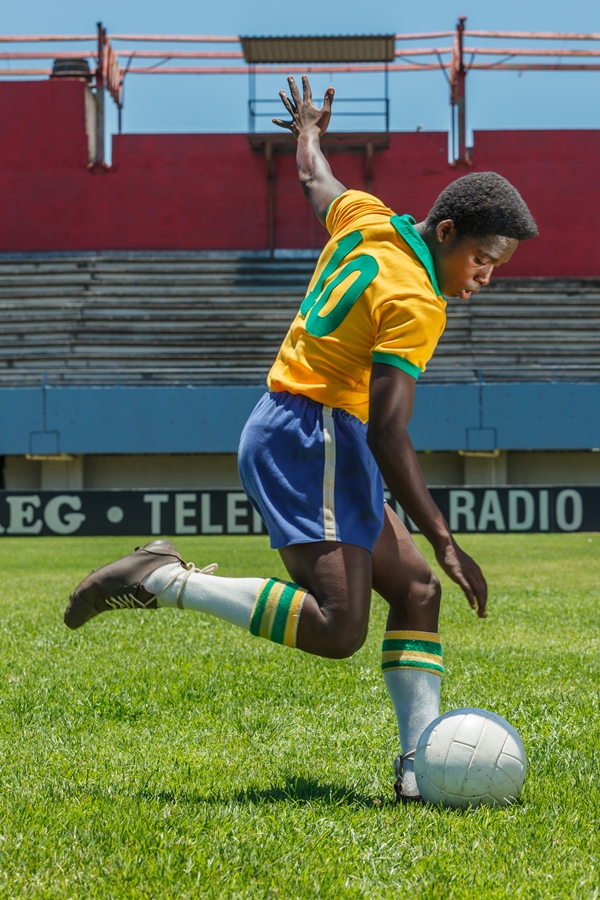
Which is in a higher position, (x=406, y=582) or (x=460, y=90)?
(x=460, y=90)

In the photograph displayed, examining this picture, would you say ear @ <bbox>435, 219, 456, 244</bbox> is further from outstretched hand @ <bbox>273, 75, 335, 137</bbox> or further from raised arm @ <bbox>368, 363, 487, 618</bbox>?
outstretched hand @ <bbox>273, 75, 335, 137</bbox>

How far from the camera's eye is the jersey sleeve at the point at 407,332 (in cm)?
302

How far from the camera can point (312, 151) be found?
164 inches

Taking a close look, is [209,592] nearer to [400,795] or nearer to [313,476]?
[313,476]

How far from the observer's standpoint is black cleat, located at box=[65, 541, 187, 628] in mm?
3381

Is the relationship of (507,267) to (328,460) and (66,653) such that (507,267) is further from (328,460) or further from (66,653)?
(328,460)

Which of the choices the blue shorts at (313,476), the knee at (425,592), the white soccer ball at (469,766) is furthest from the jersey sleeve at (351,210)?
the white soccer ball at (469,766)

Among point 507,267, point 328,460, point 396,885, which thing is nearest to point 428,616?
point 328,460

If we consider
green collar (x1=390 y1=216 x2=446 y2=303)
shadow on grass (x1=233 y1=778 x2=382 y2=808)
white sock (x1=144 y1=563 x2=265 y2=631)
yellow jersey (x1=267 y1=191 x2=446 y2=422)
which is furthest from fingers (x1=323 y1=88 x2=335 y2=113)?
shadow on grass (x1=233 y1=778 x2=382 y2=808)

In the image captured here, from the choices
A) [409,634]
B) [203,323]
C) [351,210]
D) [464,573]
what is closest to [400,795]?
[409,634]

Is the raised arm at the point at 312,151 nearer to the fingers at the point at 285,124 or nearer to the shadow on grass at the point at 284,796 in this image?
the fingers at the point at 285,124

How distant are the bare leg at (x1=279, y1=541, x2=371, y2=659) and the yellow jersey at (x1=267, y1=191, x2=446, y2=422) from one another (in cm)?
52

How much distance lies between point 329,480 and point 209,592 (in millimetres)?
545

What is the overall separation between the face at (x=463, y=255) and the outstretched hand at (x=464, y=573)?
845mm
